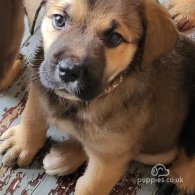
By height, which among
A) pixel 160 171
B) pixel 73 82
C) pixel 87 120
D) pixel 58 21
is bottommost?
pixel 160 171

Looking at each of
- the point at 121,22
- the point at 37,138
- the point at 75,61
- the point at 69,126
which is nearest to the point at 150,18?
the point at 121,22

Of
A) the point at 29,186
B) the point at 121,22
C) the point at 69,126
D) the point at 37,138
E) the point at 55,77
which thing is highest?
the point at 121,22

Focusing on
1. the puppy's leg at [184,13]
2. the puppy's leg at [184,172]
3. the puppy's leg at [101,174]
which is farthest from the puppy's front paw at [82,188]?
the puppy's leg at [184,13]

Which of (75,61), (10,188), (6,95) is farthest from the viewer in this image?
(6,95)

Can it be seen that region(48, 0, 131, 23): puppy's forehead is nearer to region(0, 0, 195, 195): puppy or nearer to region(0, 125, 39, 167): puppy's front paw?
region(0, 0, 195, 195): puppy

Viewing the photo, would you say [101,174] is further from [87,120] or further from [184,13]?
[184,13]

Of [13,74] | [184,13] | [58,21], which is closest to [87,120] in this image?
[58,21]

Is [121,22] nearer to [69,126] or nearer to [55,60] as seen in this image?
[55,60]

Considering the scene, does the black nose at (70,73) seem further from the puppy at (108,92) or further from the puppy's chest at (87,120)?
the puppy's chest at (87,120)
